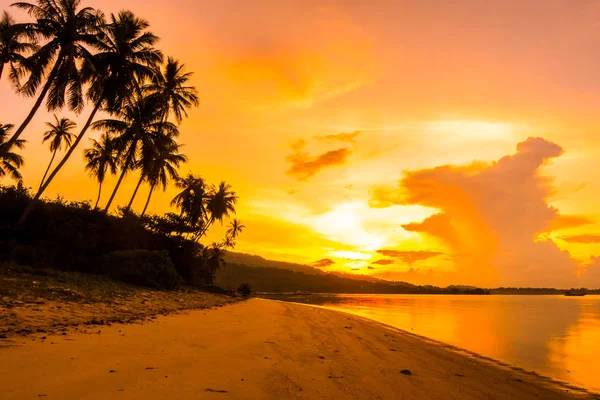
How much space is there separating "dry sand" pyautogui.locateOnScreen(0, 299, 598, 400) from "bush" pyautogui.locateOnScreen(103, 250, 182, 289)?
44.8 feet

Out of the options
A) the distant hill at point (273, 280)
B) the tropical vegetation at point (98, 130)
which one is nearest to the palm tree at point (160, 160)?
the tropical vegetation at point (98, 130)

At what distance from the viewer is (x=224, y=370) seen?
239 inches

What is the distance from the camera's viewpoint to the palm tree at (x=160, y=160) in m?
31.5

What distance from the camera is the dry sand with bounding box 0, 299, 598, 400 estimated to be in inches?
182

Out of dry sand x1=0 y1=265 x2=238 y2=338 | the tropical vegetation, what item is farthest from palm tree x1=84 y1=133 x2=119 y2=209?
dry sand x1=0 y1=265 x2=238 y2=338

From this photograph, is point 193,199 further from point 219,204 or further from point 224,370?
point 224,370

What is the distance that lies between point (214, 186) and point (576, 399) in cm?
4791

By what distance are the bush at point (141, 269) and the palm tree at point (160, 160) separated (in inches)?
372

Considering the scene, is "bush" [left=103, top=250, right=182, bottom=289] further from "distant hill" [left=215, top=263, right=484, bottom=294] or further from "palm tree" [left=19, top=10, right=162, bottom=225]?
"distant hill" [left=215, top=263, right=484, bottom=294]

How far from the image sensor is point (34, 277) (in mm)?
15219

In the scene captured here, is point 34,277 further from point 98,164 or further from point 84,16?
point 98,164

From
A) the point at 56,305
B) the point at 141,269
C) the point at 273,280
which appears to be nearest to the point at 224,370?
the point at 56,305

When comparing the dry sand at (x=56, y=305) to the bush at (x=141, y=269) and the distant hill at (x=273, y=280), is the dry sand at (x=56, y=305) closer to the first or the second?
the bush at (x=141, y=269)

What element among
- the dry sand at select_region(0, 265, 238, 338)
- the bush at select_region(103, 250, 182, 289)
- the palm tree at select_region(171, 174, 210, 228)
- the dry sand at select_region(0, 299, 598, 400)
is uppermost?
the palm tree at select_region(171, 174, 210, 228)
